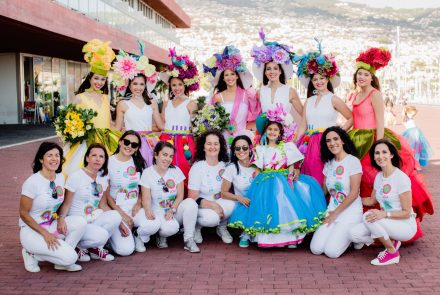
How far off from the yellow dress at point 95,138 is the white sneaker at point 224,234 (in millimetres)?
1563

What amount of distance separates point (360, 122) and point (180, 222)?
7.92ft

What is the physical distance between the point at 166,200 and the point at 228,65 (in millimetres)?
2055

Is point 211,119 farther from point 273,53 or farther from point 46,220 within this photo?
point 46,220

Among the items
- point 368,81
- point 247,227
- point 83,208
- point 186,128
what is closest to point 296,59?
point 368,81

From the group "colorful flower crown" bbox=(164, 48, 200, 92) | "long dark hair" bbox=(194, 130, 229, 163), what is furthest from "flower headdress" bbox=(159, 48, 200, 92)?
"long dark hair" bbox=(194, 130, 229, 163)

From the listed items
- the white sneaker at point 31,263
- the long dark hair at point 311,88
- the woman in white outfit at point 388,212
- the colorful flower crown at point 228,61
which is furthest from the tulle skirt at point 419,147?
the white sneaker at point 31,263

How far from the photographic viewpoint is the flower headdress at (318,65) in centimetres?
693

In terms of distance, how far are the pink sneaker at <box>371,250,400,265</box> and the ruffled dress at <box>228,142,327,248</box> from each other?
737 mm

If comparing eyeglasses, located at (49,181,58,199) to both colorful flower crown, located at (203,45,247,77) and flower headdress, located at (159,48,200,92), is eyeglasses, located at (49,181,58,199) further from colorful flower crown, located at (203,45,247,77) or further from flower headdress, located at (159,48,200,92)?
colorful flower crown, located at (203,45,247,77)

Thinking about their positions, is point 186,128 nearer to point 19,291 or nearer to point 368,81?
point 368,81

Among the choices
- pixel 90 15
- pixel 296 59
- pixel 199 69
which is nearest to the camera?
pixel 296 59

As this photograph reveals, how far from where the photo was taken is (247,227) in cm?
621

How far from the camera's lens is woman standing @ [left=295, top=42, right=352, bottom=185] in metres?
6.84

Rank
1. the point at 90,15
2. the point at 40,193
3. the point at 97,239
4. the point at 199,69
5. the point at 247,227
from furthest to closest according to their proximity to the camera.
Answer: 1. the point at 90,15
2. the point at 199,69
3. the point at 247,227
4. the point at 97,239
5. the point at 40,193
